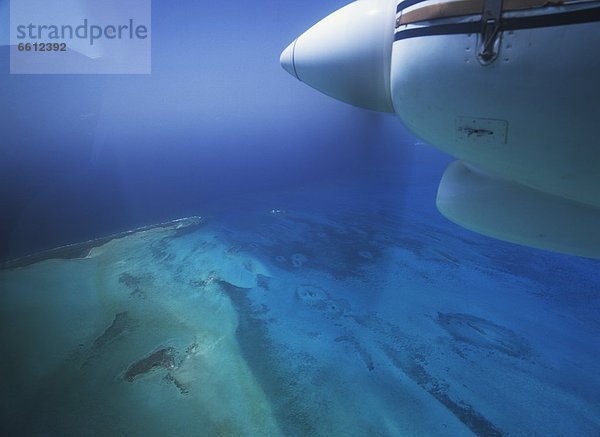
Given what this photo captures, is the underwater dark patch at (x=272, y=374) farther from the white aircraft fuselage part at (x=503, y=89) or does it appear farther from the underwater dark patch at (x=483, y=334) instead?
the white aircraft fuselage part at (x=503, y=89)

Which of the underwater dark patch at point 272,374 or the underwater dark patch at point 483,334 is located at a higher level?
the underwater dark patch at point 483,334

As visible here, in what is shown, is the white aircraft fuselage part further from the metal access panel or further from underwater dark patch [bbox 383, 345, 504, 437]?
underwater dark patch [bbox 383, 345, 504, 437]

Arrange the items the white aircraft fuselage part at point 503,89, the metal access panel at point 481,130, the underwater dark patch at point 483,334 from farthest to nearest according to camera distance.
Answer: the underwater dark patch at point 483,334
the metal access panel at point 481,130
the white aircraft fuselage part at point 503,89

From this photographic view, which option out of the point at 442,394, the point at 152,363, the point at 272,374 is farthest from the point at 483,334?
the point at 152,363

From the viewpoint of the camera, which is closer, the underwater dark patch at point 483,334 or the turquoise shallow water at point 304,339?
the turquoise shallow water at point 304,339

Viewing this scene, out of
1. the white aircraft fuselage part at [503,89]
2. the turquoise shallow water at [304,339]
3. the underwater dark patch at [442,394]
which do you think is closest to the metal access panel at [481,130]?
the white aircraft fuselage part at [503,89]

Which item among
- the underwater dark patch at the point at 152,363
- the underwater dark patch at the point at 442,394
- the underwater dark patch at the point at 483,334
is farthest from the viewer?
the underwater dark patch at the point at 483,334

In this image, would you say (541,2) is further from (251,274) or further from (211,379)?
(251,274)

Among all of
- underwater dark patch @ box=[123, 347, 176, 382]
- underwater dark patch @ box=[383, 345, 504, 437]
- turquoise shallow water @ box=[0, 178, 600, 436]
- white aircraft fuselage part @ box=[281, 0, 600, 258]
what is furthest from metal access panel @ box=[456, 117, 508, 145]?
underwater dark patch @ box=[123, 347, 176, 382]
